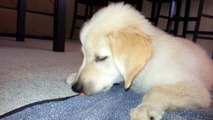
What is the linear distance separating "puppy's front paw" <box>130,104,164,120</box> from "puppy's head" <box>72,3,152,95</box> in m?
0.18

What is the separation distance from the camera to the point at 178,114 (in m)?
0.99

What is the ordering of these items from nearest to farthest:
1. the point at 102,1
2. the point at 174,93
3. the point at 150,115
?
the point at 150,115 < the point at 174,93 < the point at 102,1

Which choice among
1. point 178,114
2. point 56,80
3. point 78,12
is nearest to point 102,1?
point 78,12

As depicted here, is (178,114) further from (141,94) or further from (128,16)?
(128,16)

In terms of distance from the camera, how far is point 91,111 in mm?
957

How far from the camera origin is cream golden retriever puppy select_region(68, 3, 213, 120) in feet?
3.49

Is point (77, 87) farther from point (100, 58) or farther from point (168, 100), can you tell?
point (168, 100)

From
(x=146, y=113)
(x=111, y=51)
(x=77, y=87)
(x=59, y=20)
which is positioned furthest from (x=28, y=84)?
(x=59, y=20)

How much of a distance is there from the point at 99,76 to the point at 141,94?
0.23 metres

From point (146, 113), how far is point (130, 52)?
0.27m

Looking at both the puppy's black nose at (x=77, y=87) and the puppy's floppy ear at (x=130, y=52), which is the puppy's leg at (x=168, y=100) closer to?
the puppy's floppy ear at (x=130, y=52)

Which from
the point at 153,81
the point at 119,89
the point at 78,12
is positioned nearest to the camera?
the point at 153,81

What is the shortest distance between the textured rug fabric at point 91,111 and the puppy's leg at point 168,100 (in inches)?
1.1

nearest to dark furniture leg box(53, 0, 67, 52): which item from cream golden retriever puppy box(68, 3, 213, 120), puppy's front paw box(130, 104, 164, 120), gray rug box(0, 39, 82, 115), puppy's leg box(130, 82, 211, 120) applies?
gray rug box(0, 39, 82, 115)
